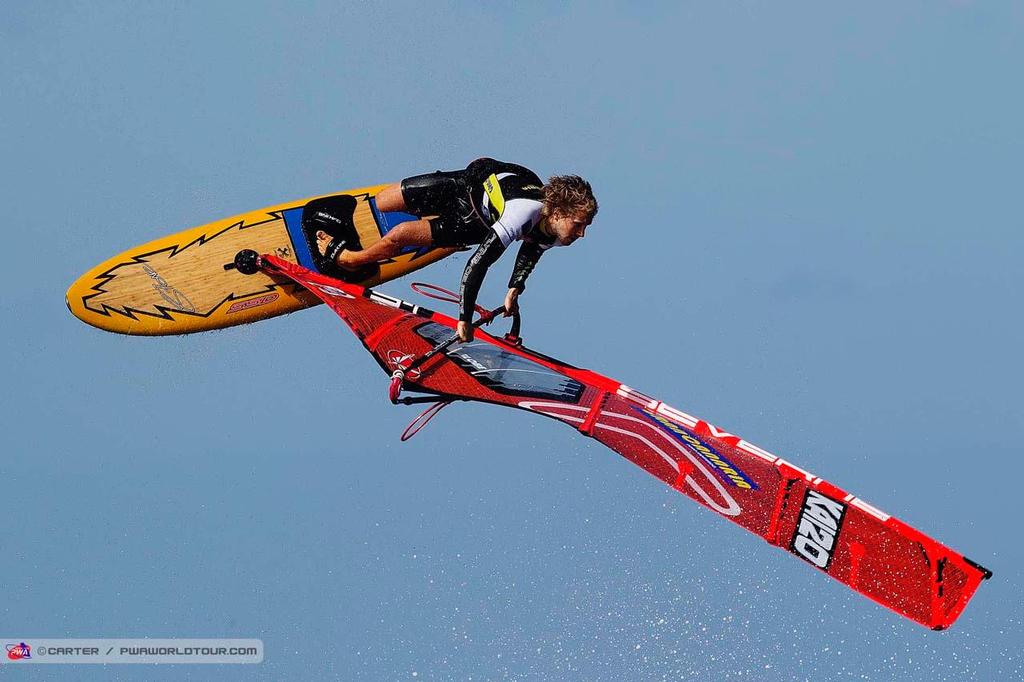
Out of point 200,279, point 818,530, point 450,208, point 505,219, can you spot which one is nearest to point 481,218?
point 450,208

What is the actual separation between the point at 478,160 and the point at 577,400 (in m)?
2.08

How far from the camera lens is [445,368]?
10156mm

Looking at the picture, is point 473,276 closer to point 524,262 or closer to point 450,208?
point 524,262

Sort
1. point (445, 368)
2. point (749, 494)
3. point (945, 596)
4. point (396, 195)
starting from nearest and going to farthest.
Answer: point (945, 596)
point (749, 494)
point (445, 368)
point (396, 195)

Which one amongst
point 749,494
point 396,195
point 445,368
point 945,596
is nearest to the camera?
point 945,596

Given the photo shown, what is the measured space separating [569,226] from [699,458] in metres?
1.91

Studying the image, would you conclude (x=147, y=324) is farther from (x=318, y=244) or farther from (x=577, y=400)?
(x=577, y=400)

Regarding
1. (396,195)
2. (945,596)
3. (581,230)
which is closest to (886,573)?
(945,596)

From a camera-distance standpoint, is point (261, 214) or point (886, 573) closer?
point (886, 573)

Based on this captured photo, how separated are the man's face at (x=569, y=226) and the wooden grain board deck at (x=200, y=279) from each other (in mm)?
2153

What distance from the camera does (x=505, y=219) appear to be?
9.55 metres

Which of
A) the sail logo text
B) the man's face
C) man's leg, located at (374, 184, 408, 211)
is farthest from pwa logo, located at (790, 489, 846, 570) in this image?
man's leg, located at (374, 184, 408, 211)

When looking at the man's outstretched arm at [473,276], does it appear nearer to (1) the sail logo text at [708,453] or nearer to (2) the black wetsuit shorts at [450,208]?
(2) the black wetsuit shorts at [450,208]

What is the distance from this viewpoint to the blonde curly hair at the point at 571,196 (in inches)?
375
